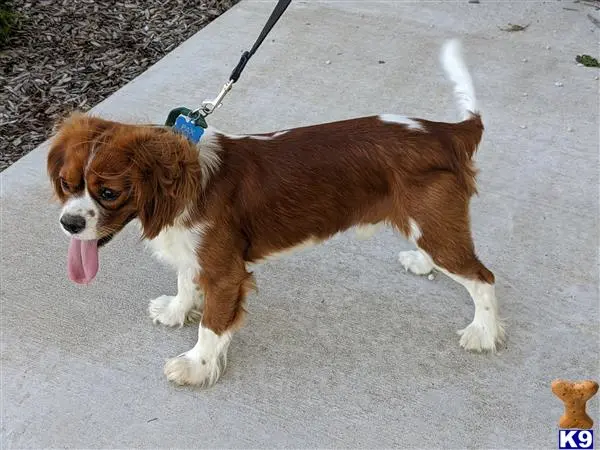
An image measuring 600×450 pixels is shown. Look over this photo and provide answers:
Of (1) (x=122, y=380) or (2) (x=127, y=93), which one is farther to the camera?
(2) (x=127, y=93)

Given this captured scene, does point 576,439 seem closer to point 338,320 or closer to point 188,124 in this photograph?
point 338,320

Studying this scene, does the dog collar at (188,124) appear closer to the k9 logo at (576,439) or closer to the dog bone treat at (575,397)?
the dog bone treat at (575,397)

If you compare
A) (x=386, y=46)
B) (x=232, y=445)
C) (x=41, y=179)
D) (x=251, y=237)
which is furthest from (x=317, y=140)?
(x=386, y=46)

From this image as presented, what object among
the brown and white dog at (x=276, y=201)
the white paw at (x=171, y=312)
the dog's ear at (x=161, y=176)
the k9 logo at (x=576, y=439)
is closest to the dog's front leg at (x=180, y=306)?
the white paw at (x=171, y=312)

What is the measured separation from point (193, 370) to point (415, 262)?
1.29m

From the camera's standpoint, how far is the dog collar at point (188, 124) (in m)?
2.64

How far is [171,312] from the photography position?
3.27m

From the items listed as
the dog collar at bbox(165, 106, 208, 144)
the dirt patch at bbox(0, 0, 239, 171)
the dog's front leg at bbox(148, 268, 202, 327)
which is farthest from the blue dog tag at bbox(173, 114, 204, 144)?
the dirt patch at bbox(0, 0, 239, 171)

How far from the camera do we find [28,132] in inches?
184

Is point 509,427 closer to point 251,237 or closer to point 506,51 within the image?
point 251,237

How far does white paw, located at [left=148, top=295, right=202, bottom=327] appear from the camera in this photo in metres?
3.27

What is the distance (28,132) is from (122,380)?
2.35 meters

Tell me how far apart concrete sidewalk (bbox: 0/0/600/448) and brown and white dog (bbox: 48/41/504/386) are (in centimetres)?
Result: 21

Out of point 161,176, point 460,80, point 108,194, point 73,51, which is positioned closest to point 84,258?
point 108,194
